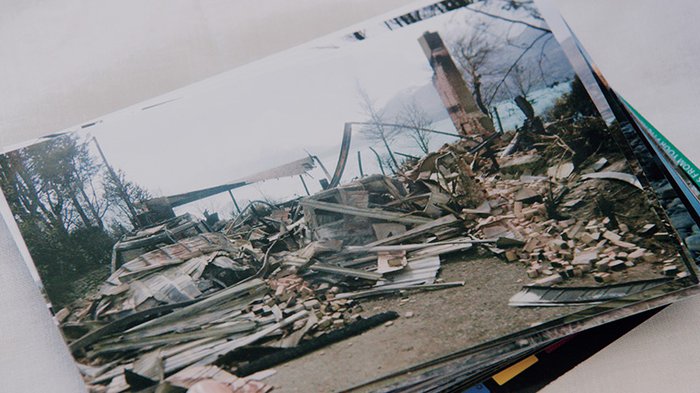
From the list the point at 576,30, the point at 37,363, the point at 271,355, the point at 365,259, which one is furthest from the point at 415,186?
the point at 37,363

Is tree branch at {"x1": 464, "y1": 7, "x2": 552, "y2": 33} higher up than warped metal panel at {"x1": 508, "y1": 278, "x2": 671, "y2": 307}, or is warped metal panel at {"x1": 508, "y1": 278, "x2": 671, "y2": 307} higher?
tree branch at {"x1": 464, "y1": 7, "x2": 552, "y2": 33}

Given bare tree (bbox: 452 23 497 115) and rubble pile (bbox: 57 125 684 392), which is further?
bare tree (bbox: 452 23 497 115)

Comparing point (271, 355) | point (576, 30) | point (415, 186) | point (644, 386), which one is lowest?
point (644, 386)

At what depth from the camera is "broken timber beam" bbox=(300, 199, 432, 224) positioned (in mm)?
1100

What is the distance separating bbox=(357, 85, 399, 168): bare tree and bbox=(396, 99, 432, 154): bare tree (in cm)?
3

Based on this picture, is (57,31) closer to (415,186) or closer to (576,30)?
(415,186)

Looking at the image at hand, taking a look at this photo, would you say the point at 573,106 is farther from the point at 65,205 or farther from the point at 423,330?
the point at 65,205

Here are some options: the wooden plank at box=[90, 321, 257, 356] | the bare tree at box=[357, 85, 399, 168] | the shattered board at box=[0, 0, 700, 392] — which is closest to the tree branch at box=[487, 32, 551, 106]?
the shattered board at box=[0, 0, 700, 392]

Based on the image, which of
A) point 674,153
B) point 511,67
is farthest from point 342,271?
point 674,153

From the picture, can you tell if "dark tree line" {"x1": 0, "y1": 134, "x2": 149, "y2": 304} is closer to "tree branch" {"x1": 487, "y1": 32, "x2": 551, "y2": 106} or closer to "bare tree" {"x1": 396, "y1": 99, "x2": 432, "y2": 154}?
"bare tree" {"x1": 396, "y1": 99, "x2": 432, "y2": 154}

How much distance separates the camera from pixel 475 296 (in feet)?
3.45

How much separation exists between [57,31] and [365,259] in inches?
35.2

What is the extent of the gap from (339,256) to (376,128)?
11.3 inches

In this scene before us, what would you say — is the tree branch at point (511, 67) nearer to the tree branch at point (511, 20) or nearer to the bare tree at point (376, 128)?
the tree branch at point (511, 20)
